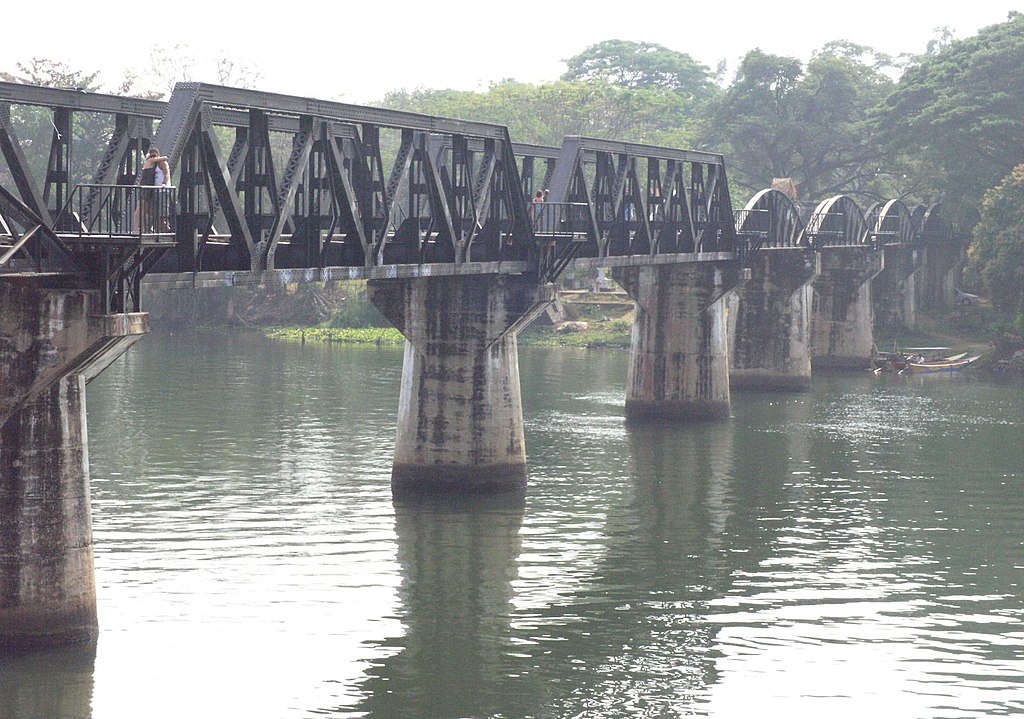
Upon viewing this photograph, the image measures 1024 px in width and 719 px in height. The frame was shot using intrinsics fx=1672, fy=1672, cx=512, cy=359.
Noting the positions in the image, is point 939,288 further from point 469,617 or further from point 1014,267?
point 469,617

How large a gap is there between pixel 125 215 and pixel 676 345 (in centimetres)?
4411

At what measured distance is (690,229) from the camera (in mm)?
67875

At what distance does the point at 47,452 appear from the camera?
2909 cm

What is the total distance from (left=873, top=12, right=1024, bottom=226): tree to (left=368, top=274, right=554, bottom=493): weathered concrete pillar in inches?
2810

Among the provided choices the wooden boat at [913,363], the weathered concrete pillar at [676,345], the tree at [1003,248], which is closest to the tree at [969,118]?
the tree at [1003,248]

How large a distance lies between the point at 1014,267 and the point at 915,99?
80.1 feet

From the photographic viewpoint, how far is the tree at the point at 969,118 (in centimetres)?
11344

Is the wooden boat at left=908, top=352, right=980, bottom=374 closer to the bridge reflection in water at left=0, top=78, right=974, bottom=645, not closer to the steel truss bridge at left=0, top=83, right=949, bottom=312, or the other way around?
the bridge reflection in water at left=0, top=78, right=974, bottom=645

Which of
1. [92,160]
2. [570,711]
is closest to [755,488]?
[570,711]

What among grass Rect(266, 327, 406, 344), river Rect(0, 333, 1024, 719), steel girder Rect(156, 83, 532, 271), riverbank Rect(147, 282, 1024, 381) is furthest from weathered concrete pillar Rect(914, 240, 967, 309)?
steel girder Rect(156, 83, 532, 271)

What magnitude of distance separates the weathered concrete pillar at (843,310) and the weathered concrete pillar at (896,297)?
13806 mm

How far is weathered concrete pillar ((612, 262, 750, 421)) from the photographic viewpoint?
234ft

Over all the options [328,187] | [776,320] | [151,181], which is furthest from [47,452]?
[776,320]

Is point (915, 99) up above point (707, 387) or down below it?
above
